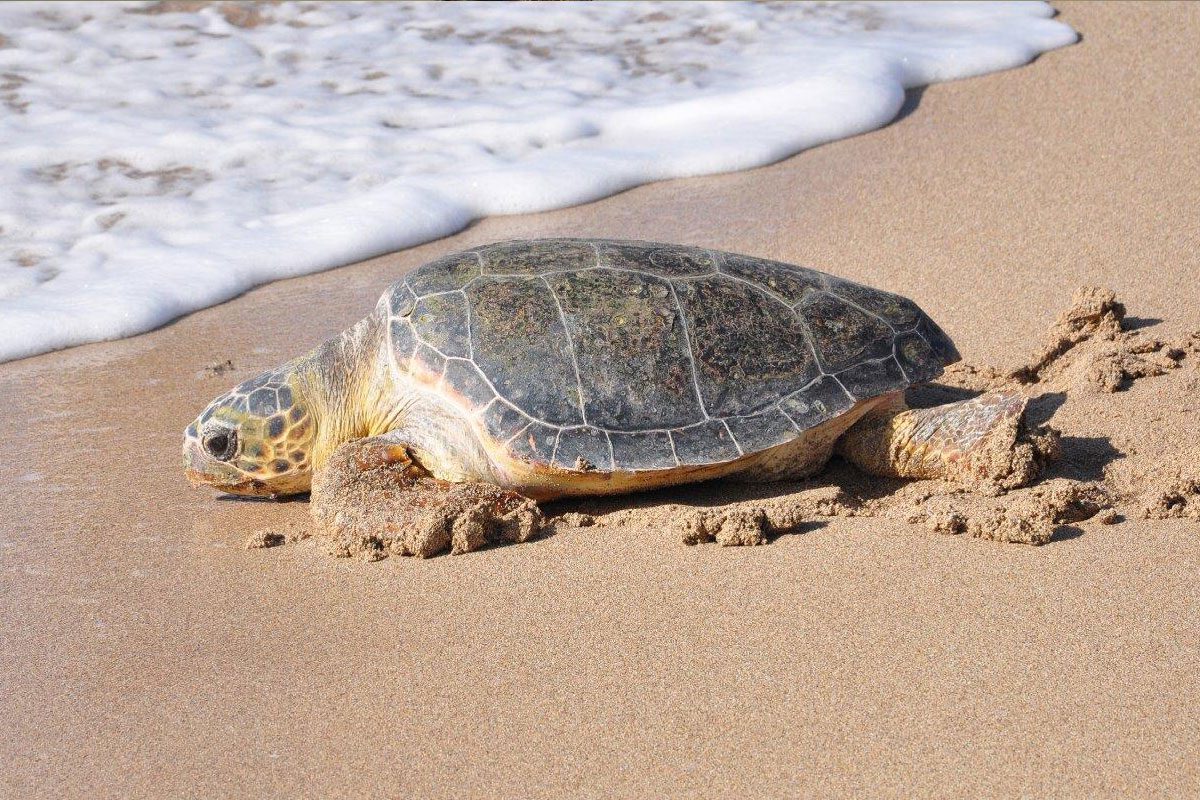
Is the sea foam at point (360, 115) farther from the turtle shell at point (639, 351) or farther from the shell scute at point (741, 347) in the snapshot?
the shell scute at point (741, 347)

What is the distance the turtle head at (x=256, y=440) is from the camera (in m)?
3.68

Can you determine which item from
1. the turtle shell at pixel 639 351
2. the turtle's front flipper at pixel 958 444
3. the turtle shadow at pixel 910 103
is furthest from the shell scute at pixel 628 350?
the turtle shadow at pixel 910 103

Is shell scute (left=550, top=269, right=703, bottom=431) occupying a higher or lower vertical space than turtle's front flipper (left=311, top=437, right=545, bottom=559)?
higher

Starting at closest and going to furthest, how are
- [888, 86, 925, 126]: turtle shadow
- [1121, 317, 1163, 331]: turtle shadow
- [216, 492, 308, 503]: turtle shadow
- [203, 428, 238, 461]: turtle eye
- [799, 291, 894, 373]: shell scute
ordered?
[799, 291, 894, 373]: shell scute < [203, 428, 238, 461]: turtle eye < [216, 492, 308, 503]: turtle shadow < [1121, 317, 1163, 331]: turtle shadow < [888, 86, 925, 126]: turtle shadow

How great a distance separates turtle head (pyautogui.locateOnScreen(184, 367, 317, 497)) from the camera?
368cm

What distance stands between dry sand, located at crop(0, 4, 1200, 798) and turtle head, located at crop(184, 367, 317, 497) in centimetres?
11

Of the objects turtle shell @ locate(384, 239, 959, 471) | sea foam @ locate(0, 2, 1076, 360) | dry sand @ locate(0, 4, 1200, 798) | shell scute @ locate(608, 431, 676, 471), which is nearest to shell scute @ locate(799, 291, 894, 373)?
turtle shell @ locate(384, 239, 959, 471)

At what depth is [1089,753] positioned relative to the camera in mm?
2248

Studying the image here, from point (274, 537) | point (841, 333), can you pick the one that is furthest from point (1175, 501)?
point (274, 537)

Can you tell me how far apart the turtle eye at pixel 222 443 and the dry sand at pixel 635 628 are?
0.20m

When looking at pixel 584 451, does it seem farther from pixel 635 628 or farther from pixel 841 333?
pixel 841 333

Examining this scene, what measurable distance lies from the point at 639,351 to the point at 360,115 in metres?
4.45

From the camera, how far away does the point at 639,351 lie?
346 cm

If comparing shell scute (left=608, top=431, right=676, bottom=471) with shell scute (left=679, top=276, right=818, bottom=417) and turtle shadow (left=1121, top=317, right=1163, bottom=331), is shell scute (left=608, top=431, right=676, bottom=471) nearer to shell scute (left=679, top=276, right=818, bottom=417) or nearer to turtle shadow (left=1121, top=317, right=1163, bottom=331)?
shell scute (left=679, top=276, right=818, bottom=417)
